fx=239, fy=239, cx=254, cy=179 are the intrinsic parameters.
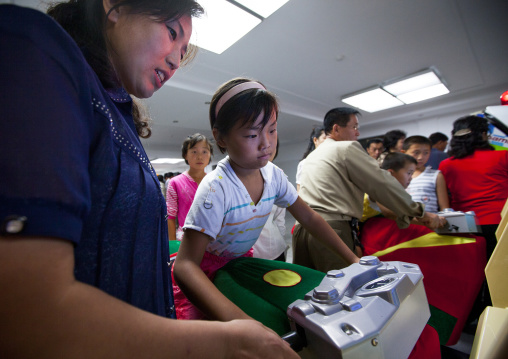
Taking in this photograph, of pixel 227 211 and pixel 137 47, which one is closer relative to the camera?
pixel 137 47

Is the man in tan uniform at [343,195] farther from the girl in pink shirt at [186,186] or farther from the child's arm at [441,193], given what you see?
the girl in pink shirt at [186,186]

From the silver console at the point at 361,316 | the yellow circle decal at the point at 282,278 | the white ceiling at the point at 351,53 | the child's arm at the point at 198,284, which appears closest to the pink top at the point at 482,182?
the white ceiling at the point at 351,53

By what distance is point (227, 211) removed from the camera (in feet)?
2.64

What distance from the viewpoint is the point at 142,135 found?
80cm

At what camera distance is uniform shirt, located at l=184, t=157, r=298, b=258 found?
73cm

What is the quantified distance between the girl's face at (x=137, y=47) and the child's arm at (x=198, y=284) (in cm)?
43

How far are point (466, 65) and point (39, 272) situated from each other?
593 centimetres

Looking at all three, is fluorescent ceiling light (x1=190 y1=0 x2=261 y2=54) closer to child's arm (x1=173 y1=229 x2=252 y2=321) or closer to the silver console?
child's arm (x1=173 y1=229 x2=252 y2=321)

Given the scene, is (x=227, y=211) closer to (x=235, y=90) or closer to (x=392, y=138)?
(x=235, y=90)

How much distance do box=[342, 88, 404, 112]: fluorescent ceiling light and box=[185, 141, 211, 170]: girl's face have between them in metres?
4.06

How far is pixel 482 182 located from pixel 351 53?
2.52 meters

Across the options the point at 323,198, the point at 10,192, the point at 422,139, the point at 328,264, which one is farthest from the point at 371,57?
the point at 10,192

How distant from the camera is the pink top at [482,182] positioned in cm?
201

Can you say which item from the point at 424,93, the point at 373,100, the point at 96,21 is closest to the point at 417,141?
the point at 96,21
